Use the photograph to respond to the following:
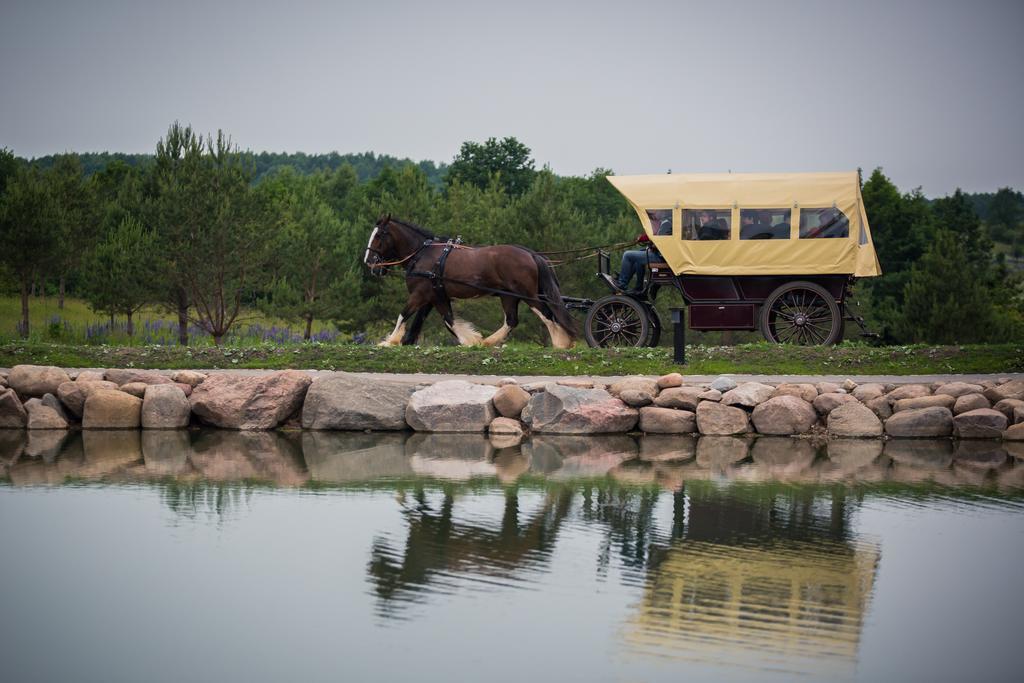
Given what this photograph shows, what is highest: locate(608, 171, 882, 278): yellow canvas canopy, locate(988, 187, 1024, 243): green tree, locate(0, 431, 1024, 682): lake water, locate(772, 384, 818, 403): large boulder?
locate(988, 187, 1024, 243): green tree

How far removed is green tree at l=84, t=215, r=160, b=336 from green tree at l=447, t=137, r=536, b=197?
23.8 meters

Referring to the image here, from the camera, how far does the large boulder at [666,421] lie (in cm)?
1410

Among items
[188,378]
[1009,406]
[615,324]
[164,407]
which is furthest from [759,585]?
[615,324]

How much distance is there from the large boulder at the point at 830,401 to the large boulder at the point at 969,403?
1.22 metres

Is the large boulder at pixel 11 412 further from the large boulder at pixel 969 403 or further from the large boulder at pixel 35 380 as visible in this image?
the large boulder at pixel 969 403

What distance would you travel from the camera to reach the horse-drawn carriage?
57.6 feet

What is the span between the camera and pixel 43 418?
14.4 metres

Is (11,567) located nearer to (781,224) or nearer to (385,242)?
(385,242)

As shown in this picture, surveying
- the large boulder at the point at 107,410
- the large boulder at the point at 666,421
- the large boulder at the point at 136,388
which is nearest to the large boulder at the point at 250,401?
the large boulder at the point at 136,388

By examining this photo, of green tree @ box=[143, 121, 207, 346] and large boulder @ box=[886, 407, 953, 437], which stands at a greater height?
green tree @ box=[143, 121, 207, 346]

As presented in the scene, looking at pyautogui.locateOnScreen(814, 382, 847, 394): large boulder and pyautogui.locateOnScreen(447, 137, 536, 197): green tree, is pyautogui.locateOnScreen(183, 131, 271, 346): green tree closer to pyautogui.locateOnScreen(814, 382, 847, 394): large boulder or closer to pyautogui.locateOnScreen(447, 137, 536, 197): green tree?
pyautogui.locateOnScreen(814, 382, 847, 394): large boulder

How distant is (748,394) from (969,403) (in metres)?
2.69

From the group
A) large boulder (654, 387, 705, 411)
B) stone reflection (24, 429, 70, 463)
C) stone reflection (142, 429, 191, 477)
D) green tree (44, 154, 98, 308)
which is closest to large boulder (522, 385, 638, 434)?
large boulder (654, 387, 705, 411)

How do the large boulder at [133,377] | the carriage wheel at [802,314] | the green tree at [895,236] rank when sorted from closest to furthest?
1. the large boulder at [133,377]
2. the carriage wheel at [802,314]
3. the green tree at [895,236]
